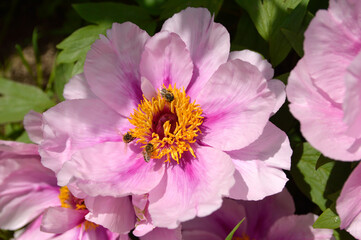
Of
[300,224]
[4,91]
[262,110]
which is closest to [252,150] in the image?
[262,110]

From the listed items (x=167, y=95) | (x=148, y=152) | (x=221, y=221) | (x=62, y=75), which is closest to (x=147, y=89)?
(x=167, y=95)

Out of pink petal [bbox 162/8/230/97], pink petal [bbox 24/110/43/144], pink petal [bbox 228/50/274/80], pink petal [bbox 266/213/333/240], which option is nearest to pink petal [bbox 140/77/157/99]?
pink petal [bbox 162/8/230/97]

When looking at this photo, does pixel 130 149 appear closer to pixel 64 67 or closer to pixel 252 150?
pixel 252 150

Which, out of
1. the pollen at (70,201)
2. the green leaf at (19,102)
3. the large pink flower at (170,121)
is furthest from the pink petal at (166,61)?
the green leaf at (19,102)

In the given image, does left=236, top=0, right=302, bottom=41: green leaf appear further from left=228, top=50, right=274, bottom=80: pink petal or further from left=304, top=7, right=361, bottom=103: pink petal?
left=304, top=7, right=361, bottom=103: pink petal

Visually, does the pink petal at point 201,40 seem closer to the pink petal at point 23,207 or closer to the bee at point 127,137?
the bee at point 127,137
